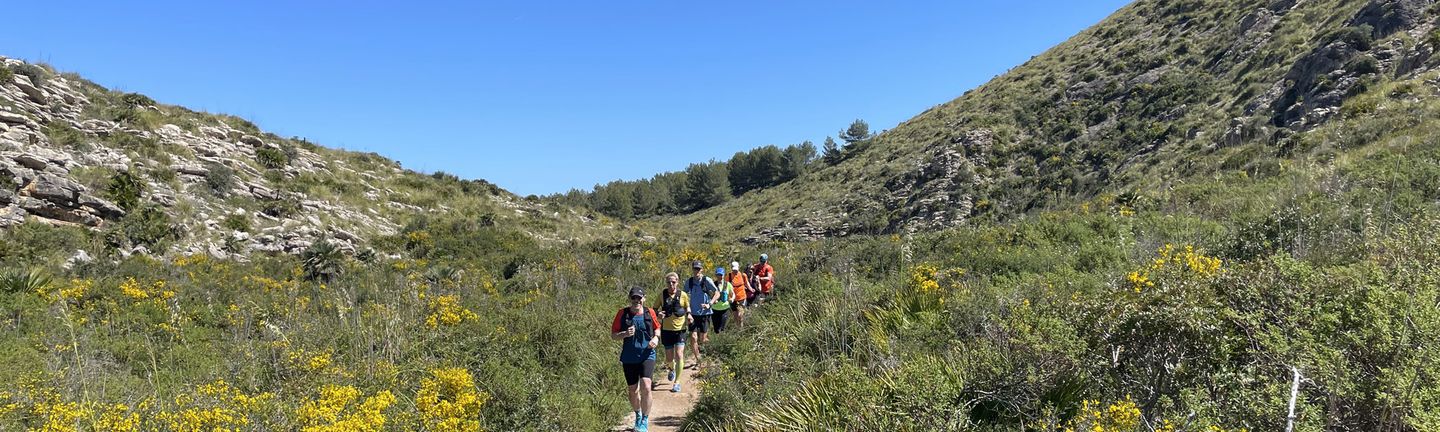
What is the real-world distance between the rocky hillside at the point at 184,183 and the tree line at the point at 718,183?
1239 inches

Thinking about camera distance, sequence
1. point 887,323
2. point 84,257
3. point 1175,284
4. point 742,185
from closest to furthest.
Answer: point 1175,284, point 887,323, point 84,257, point 742,185

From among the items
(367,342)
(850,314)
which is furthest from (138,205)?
(850,314)

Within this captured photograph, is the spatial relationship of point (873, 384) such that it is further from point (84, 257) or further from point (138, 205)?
point (138, 205)

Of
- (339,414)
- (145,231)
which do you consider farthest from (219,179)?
(339,414)

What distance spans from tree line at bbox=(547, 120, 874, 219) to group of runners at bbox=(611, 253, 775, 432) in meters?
43.6

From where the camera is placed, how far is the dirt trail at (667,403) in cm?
620

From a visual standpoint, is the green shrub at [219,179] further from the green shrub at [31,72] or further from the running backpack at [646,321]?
the running backpack at [646,321]

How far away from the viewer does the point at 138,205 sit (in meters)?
14.9

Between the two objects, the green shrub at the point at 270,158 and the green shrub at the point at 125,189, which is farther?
the green shrub at the point at 270,158

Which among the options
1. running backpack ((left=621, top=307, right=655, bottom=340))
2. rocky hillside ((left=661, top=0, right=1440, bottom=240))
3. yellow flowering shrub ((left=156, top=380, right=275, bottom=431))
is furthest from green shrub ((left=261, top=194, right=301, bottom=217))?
rocky hillside ((left=661, top=0, right=1440, bottom=240))

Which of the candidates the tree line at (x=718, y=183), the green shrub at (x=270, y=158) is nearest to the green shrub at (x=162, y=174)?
the green shrub at (x=270, y=158)

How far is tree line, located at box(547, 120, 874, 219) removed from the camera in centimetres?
5466

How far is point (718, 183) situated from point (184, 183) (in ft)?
143

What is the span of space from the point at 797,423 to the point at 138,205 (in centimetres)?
1828
